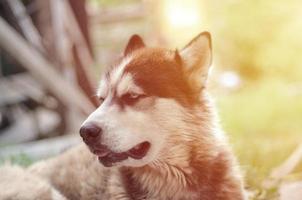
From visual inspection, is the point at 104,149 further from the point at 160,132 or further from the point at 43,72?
the point at 43,72

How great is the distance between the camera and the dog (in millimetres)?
1342

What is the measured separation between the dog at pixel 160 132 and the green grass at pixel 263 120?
0.38 metres

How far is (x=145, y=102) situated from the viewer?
1358mm

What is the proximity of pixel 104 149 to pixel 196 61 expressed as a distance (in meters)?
0.28

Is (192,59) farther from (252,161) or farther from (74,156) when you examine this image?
(252,161)

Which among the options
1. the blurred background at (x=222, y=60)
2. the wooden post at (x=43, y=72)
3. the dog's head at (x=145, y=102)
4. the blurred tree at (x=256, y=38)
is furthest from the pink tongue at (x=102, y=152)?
the wooden post at (x=43, y=72)

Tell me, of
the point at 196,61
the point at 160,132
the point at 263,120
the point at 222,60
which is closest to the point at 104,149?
the point at 160,132

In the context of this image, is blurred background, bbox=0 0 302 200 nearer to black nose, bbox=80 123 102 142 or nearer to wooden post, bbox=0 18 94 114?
wooden post, bbox=0 18 94 114

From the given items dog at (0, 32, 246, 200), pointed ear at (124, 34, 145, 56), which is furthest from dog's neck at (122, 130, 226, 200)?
pointed ear at (124, 34, 145, 56)

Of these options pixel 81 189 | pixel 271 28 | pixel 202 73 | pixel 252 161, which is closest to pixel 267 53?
pixel 271 28

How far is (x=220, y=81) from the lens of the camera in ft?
6.67

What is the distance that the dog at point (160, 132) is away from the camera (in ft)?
4.40

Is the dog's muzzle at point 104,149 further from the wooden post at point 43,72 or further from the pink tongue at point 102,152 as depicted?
the wooden post at point 43,72

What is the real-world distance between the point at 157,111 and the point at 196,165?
0.51 ft
